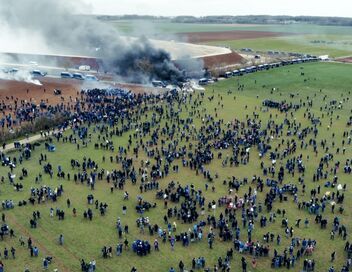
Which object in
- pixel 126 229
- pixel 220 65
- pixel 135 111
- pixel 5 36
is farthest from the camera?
pixel 5 36

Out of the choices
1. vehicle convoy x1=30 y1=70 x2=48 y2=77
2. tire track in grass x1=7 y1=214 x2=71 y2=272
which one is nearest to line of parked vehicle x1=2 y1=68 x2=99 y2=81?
vehicle convoy x1=30 y1=70 x2=48 y2=77

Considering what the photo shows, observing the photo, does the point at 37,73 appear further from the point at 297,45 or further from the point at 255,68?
the point at 297,45

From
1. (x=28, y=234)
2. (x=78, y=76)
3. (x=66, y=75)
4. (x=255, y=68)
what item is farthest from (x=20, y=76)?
(x=28, y=234)

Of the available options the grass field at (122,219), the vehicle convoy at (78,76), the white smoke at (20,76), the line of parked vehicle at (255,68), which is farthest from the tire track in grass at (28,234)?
the line of parked vehicle at (255,68)

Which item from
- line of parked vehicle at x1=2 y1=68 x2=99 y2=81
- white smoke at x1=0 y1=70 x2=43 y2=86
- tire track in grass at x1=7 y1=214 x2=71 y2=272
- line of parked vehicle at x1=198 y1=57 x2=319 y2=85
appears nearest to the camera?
tire track in grass at x1=7 y1=214 x2=71 y2=272

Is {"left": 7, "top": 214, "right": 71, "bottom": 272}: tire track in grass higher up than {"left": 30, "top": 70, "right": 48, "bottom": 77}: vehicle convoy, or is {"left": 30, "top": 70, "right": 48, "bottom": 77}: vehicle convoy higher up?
{"left": 30, "top": 70, "right": 48, "bottom": 77}: vehicle convoy

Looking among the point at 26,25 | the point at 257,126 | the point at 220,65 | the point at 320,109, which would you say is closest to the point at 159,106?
the point at 257,126

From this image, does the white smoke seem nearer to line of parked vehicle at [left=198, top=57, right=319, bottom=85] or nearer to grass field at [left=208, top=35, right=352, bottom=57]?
line of parked vehicle at [left=198, top=57, right=319, bottom=85]

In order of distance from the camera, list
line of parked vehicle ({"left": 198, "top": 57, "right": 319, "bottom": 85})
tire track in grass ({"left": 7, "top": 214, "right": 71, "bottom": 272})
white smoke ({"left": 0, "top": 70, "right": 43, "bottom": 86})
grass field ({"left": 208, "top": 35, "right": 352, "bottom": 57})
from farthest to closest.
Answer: grass field ({"left": 208, "top": 35, "right": 352, "bottom": 57}) → line of parked vehicle ({"left": 198, "top": 57, "right": 319, "bottom": 85}) → white smoke ({"left": 0, "top": 70, "right": 43, "bottom": 86}) → tire track in grass ({"left": 7, "top": 214, "right": 71, "bottom": 272})

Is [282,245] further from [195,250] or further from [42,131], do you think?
[42,131]

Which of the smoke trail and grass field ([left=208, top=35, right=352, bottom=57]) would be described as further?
grass field ([left=208, top=35, right=352, bottom=57])

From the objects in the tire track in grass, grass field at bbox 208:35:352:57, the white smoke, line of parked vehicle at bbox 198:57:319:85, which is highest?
grass field at bbox 208:35:352:57
